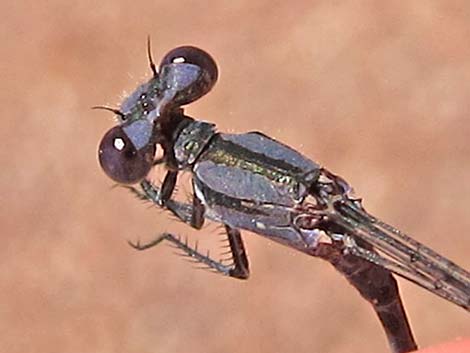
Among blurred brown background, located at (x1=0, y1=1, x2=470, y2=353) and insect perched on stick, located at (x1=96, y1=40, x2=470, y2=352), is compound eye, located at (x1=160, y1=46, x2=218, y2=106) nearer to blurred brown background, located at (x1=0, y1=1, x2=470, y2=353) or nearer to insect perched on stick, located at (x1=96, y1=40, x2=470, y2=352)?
insect perched on stick, located at (x1=96, y1=40, x2=470, y2=352)

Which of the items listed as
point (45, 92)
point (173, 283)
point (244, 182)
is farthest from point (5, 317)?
point (244, 182)

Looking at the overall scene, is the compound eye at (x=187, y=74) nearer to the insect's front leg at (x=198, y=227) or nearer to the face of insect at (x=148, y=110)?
the face of insect at (x=148, y=110)

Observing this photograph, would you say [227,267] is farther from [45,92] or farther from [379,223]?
[45,92]

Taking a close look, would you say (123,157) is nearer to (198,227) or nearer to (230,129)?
(198,227)

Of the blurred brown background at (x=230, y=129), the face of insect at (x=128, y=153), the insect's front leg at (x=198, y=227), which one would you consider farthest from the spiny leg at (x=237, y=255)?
the blurred brown background at (x=230, y=129)

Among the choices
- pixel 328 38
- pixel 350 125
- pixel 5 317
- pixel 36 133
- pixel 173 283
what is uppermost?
pixel 328 38

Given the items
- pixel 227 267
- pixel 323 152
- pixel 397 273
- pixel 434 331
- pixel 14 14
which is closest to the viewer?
pixel 397 273
